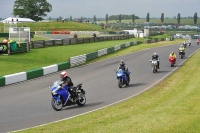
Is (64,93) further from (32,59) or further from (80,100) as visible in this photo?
(32,59)

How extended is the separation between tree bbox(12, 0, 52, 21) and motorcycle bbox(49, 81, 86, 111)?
12174 cm

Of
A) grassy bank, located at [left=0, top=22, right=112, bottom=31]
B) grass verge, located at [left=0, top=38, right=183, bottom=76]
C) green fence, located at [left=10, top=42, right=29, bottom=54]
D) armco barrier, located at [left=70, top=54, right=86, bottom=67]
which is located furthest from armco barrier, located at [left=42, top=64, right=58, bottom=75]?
grassy bank, located at [left=0, top=22, right=112, bottom=31]

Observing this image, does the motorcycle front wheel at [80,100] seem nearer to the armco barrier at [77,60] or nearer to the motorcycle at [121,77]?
the motorcycle at [121,77]

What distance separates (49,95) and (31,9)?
119 metres

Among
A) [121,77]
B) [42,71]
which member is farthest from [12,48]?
[121,77]

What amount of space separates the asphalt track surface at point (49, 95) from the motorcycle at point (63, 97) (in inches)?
9.2

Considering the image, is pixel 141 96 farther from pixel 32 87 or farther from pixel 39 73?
pixel 39 73

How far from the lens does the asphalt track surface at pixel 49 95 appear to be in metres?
14.6

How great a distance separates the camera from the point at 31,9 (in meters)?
135

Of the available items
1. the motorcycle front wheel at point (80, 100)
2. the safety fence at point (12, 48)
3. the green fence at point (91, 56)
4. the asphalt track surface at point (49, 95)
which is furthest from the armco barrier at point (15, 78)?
the green fence at point (91, 56)

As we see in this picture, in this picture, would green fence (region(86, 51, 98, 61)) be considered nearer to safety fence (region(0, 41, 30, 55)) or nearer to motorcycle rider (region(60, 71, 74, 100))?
safety fence (region(0, 41, 30, 55))

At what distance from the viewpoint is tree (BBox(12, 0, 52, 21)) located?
5310 inches

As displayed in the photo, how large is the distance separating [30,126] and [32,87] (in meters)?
10.2

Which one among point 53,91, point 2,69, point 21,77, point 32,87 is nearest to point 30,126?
point 53,91
